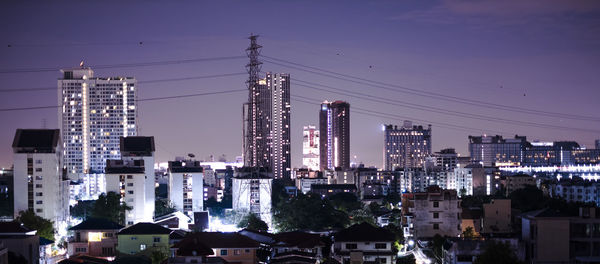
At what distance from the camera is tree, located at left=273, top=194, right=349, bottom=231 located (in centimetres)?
3288

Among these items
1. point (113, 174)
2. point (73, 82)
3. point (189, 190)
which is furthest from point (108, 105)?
point (113, 174)

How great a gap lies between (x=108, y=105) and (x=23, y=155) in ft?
97.6

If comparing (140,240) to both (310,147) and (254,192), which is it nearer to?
(254,192)

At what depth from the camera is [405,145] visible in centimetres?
10269

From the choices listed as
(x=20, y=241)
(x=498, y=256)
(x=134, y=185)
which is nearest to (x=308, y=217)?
(x=134, y=185)

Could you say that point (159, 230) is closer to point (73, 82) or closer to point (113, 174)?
point (113, 174)

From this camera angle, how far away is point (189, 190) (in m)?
48.4

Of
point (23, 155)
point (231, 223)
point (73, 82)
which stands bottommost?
point (231, 223)

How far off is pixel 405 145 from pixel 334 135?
8.86m

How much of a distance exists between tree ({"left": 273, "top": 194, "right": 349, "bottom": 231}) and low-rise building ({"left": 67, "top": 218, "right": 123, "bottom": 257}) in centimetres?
868

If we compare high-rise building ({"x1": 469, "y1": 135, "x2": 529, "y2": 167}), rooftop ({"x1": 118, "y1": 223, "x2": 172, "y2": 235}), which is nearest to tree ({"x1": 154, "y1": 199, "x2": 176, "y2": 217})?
rooftop ({"x1": 118, "y1": 223, "x2": 172, "y2": 235})

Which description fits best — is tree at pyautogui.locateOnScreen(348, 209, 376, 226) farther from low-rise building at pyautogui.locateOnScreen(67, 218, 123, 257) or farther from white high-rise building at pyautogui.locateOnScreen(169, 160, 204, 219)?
white high-rise building at pyautogui.locateOnScreen(169, 160, 204, 219)

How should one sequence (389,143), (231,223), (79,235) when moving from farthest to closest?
(389,143)
(231,223)
(79,235)

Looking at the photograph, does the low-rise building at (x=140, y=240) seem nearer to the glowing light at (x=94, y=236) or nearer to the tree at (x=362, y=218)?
the glowing light at (x=94, y=236)
